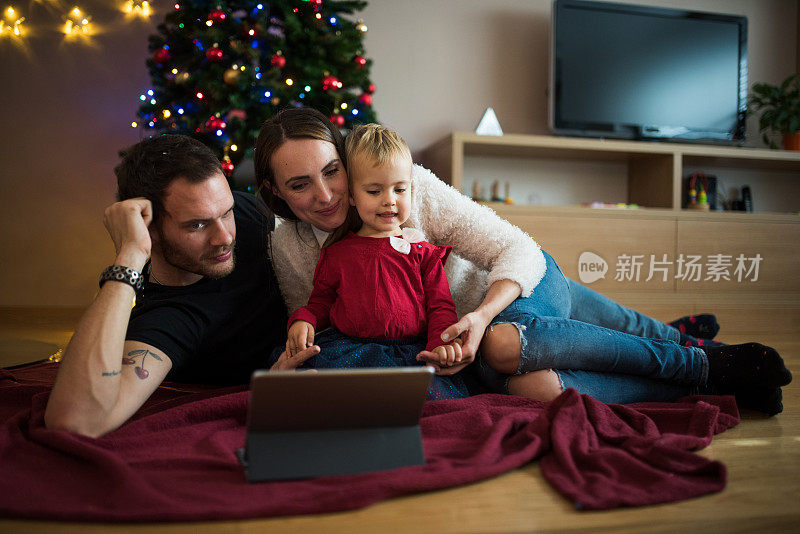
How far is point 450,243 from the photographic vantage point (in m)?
1.41

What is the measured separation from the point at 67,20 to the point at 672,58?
3.47 metres

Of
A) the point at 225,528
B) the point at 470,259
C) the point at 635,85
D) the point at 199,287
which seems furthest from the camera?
the point at 635,85

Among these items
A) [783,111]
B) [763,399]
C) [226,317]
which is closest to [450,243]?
[226,317]

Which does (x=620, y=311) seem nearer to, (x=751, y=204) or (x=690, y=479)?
(x=690, y=479)

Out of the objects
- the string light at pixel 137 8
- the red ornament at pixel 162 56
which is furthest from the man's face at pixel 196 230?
the string light at pixel 137 8

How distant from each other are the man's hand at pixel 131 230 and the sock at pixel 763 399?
1294 mm

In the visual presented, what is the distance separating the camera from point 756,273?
316 centimetres

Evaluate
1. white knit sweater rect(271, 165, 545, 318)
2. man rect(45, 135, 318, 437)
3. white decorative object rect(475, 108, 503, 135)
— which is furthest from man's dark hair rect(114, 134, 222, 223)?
white decorative object rect(475, 108, 503, 135)

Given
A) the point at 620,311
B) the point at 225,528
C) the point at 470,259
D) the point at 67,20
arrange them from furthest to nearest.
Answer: the point at 67,20
the point at 620,311
the point at 470,259
the point at 225,528

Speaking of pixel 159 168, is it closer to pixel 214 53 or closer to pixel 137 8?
pixel 214 53

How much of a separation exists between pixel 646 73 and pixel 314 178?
2.83 m

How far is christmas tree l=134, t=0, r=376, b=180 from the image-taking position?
7.95 ft

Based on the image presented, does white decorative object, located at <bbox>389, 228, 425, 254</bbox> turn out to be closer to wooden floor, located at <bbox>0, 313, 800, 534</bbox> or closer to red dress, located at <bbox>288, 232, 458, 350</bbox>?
red dress, located at <bbox>288, 232, 458, 350</bbox>

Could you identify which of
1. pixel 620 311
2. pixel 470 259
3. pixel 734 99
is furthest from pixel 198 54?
pixel 734 99
